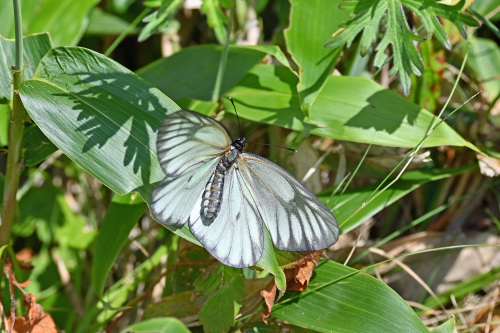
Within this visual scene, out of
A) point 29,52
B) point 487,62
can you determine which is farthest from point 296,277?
point 487,62

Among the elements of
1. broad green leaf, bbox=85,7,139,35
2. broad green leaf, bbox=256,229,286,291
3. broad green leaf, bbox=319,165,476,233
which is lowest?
broad green leaf, bbox=319,165,476,233

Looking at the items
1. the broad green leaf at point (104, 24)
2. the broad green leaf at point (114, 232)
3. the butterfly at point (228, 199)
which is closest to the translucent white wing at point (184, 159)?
the butterfly at point (228, 199)

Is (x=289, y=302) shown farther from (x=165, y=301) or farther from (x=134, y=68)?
(x=134, y=68)

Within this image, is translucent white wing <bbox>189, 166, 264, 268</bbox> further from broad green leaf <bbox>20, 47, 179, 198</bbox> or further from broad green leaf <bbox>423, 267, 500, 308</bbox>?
broad green leaf <bbox>423, 267, 500, 308</bbox>

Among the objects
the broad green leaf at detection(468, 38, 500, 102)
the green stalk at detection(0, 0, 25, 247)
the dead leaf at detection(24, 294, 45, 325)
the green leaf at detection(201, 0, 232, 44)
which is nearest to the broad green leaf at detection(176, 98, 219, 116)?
the green leaf at detection(201, 0, 232, 44)

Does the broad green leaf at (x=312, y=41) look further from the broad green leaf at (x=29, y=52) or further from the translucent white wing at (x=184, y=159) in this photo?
the broad green leaf at (x=29, y=52)

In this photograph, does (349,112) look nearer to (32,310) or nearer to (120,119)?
(120,119)
